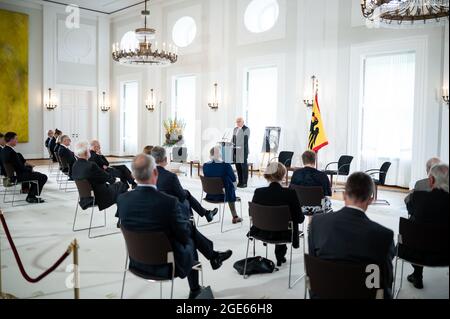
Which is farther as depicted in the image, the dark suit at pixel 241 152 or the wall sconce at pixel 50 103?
the wall sconce at pixel 50 103

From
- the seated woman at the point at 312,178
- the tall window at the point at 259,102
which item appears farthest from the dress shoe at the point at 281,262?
the tall window at the point at 259,102

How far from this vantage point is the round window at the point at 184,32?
46.4ft

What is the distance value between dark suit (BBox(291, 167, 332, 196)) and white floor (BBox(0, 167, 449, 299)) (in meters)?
0.82

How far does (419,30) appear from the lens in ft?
28.6

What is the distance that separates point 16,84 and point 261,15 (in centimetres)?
843

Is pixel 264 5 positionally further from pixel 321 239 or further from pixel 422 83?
pixel 321 239

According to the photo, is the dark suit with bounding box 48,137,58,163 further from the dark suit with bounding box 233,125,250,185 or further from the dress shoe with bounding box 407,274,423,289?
the dress shoe with bounding box 407,274,423,289

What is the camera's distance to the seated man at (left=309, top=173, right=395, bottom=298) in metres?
2.33

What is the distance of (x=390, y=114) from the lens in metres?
9.76

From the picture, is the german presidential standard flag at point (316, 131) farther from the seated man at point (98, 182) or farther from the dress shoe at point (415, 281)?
the dress shoe at point (415, 281)

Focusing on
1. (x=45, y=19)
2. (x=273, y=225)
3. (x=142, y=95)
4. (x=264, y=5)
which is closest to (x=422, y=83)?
(x=264, y=5)

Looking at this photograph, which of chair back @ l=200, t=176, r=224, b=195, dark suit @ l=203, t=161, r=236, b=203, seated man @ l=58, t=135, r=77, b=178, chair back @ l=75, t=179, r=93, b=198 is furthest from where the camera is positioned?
seated man @ l=58, t=135, r=77, b=178

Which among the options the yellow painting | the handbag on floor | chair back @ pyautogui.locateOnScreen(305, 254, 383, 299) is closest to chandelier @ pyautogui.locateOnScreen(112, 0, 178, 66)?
the yellow painting

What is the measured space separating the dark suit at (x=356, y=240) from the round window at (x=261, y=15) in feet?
33.3
